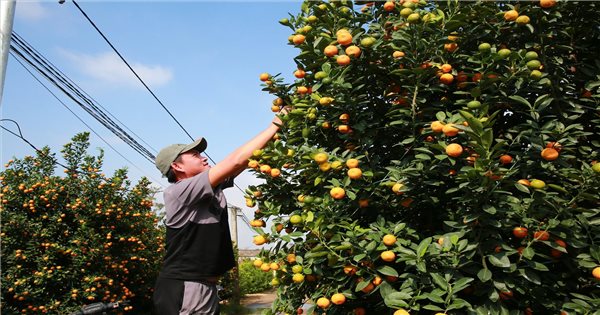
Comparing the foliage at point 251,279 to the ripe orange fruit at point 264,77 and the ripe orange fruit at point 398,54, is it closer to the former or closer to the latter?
the ripe orange fruit at point 264,77

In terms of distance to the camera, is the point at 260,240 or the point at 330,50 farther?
the point at 260,240

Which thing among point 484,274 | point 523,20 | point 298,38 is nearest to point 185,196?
point 298,38

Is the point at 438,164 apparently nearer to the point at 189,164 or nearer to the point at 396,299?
the point at 396,299

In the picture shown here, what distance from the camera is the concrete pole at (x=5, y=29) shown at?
215 cm

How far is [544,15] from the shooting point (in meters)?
1.98

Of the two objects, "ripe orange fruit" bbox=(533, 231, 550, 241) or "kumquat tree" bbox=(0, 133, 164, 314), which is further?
"kumquat tree" bbox=(0, 133, 164, 314)

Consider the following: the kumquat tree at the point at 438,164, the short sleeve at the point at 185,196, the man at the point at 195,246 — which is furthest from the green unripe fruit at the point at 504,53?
the short sleeve at the point at 185,196

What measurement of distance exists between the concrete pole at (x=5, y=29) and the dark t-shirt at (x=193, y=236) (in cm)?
110

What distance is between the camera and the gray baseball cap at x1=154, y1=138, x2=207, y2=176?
319cm

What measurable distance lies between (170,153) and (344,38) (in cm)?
177

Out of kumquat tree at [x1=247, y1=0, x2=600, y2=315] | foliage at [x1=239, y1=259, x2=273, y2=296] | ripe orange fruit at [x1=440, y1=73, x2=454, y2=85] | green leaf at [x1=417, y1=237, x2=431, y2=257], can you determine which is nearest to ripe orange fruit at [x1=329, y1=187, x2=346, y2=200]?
kumquat tree at [x1=247, y1=0, x2=600, y2=315]

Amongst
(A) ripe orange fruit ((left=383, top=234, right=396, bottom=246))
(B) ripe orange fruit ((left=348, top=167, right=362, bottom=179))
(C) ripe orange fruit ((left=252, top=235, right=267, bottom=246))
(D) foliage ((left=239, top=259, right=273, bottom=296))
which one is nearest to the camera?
(A) ripe orange fruit ((left=383, top=234, right=396, bottom=246))

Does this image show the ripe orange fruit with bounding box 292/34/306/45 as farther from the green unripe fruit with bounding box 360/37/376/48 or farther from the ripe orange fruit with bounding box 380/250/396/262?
the ripe orange fruit with bounding box 380/250/396/262

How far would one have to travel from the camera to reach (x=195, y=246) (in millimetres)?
2889
